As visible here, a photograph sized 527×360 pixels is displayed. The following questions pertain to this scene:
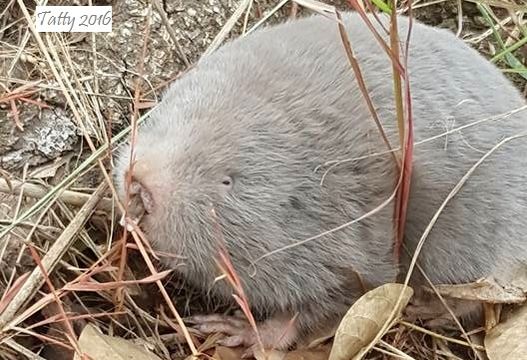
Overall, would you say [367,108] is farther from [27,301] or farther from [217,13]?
[27,301]

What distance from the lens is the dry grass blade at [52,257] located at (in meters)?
1.85

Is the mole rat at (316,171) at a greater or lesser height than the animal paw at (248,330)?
greater

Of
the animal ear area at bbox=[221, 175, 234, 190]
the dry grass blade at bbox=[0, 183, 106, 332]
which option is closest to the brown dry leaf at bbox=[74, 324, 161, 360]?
the dry grass blade at bbox=[0, 183, 106, 332]

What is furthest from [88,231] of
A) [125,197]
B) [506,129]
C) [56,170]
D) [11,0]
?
[506,129]

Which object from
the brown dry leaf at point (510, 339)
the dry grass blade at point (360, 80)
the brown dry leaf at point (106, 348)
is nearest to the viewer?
the dry grass blade at point (360, 80)

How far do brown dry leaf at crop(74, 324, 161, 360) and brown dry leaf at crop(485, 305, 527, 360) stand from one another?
0.66m

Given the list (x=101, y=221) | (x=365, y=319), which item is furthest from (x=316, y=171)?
(x=101, y=221)

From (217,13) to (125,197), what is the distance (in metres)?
0.66

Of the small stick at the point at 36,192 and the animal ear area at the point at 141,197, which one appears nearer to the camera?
the animal ear area at the point at 141,197

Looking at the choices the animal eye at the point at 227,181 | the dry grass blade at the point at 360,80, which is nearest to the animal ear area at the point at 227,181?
the animal eye at the point at 227,181

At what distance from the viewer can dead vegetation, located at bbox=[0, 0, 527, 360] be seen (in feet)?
6.06

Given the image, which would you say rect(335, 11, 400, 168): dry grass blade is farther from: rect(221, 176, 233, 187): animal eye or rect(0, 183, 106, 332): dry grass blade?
rect(0, 183, 106, 332): dry grass blade

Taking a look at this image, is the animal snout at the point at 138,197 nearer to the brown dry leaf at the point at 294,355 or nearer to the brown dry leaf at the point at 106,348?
the brown dry leaf at the point at 106,348

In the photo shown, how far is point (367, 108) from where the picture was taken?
1791 millimetres
